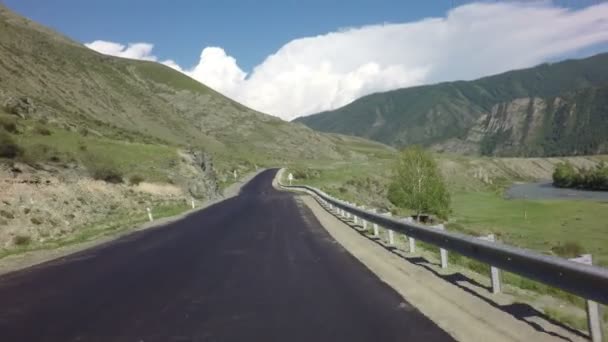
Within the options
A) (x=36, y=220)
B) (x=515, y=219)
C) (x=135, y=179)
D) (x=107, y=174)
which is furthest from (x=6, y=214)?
(x=515, y=219)

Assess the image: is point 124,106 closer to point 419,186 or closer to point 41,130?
point 419,186

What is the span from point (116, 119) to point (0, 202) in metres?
77.3

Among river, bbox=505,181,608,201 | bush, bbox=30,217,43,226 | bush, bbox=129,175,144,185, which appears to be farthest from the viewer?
river, bbox=505,181,608,201

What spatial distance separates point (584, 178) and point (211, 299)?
550 feet

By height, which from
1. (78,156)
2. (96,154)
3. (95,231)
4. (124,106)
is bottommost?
(95,231)

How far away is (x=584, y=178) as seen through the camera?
154 meters

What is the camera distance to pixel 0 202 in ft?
78.2

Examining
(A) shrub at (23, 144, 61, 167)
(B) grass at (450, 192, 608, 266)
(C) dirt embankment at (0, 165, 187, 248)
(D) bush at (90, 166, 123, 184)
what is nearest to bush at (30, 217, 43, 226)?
(C) dirt embankment at (0, 165, 187, 248)

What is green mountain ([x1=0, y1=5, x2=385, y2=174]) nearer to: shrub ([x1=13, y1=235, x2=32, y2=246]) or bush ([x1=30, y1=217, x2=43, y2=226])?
bush ([x1=30, y1=217, x2=43, y2=226])

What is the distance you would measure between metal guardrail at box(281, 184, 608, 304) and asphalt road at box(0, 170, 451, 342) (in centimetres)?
153

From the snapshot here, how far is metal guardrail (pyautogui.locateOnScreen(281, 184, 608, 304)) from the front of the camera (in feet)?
18.1

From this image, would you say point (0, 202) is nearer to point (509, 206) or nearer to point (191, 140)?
point (509, 206)

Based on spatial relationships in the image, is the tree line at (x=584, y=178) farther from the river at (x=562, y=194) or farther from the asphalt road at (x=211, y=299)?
the asphalt road at (x=211, y=299)

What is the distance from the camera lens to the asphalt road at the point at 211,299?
6.42m
